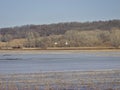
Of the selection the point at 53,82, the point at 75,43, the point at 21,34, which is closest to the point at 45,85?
the point at 53,82

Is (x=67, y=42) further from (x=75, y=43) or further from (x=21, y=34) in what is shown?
(x=21, y=34)

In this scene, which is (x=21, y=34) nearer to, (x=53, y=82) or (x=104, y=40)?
(x=104, y=40)

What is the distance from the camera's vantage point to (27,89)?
2250cm

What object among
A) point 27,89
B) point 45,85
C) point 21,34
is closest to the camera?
point 27,89

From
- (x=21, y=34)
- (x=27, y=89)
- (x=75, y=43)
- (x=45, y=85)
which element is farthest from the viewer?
(x=21, y=34)

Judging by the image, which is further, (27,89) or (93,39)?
(93,39)

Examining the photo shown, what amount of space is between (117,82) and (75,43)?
105m

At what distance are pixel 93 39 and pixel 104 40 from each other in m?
3.59

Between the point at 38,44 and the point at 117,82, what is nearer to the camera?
the point at 117,82

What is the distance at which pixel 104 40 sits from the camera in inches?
5266

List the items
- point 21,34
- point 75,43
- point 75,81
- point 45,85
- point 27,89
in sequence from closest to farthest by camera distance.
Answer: point 27,89
point 45,85
point 75,81
point 75,43
point 21,34

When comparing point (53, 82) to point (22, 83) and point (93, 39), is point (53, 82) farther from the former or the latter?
point (93, 39)

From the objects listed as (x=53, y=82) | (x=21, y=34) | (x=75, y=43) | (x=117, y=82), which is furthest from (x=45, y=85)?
(x=21, y=34)

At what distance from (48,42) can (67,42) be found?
6939mm
